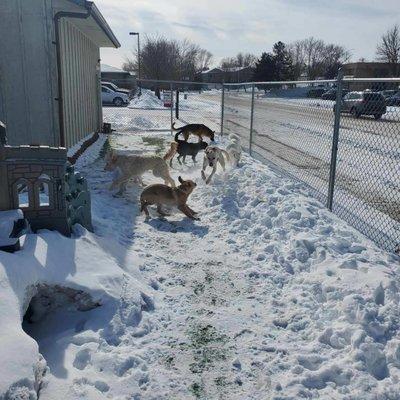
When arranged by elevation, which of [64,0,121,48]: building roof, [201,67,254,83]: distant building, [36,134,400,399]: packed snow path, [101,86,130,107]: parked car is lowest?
[36,134,400,399]: packed snow path

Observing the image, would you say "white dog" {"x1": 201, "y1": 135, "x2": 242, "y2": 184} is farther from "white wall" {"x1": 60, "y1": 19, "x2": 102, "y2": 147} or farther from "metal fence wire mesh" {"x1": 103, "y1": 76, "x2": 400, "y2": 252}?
"white wall" {"x1": 60, "y1": 19, "x2": 102, "y2": 147}

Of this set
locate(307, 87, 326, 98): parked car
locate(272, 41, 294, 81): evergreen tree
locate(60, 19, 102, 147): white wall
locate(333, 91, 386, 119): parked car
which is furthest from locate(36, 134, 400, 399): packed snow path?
locate(272, 41, 294, 81): evergreen tree

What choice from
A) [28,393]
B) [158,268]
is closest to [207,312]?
[158,268]

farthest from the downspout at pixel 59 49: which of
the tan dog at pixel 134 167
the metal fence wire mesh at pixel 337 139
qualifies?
the metal fence wire mesh at pixel 337 139

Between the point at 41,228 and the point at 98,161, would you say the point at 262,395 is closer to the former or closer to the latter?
the point at 41,228

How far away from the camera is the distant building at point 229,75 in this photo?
79.9 metres

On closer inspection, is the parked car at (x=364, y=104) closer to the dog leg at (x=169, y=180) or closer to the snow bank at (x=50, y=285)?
the dog leg at (x=169, y=180)

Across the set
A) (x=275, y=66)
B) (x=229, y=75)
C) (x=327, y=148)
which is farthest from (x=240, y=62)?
(x=327, y=148)

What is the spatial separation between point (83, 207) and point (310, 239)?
2.59 metres

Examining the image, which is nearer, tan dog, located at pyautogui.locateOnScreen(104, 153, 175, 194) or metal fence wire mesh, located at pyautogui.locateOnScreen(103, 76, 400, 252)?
metal fence wire mesh, located at pyautogui.locateOnScreen(103, 76, 400, 252)

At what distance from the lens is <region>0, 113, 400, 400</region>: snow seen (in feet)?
9.34

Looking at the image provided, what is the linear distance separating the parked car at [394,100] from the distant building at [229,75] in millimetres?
65307

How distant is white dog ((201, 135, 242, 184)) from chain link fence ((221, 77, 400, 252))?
3.89ft

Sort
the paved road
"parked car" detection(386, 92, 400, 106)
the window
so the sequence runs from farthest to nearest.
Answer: the paved road → "parked car" detection(386, 92, 400, 106) → the window
